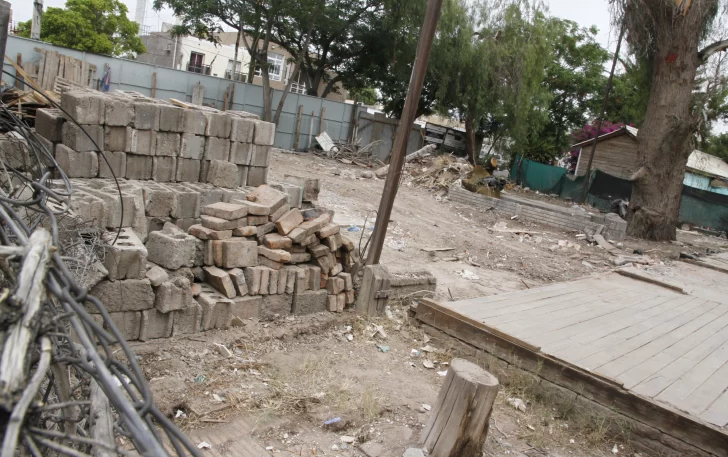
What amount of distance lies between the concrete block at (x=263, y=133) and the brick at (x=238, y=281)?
95.0 inches

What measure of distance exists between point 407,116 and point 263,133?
2128 millimetres

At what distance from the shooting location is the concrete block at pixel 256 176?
A: 813 centimetres

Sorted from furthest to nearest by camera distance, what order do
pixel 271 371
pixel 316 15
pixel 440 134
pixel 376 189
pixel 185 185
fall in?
1. pixel 440 134
2. pixel 316 15
3. pixel 376 189
4. pixel 185 185
5. pixel 271 371

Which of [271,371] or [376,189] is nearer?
[271,371]

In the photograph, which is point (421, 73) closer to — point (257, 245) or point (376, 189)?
point (257, 245)

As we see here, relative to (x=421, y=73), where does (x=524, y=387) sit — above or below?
below

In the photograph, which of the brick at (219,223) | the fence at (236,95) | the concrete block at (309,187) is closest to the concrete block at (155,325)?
the brick at (219,223)

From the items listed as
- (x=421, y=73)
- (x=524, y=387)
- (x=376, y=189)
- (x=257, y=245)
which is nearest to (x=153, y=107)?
(x=257, y=245)

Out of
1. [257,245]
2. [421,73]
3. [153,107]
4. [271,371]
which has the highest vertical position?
[421,73]

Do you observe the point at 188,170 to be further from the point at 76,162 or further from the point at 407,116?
the point at 407,116

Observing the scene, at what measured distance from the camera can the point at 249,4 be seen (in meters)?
24.2

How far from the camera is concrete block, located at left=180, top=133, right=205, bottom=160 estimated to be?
7.38m

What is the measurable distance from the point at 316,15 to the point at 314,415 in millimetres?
21659

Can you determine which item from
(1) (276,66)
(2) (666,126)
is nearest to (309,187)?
(2) (666,126)
